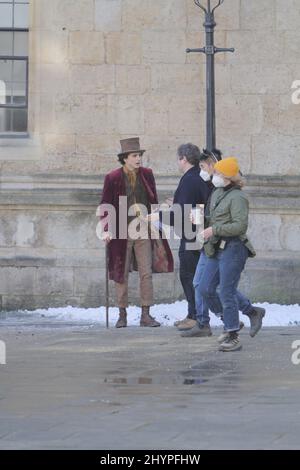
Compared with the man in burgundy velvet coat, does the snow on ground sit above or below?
below

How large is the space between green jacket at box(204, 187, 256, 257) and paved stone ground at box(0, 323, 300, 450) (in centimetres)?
98

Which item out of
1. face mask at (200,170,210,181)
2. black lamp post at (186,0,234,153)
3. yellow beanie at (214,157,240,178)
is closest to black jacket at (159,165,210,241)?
face mask at (200,170,210,181)

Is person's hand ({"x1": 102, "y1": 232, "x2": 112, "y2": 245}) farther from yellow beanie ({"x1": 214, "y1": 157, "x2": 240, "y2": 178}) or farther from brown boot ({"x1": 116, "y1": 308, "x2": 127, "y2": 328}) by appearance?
yellow beanie ({"x1": 214, "y1": 157, "x2": 240, "y2": 178})

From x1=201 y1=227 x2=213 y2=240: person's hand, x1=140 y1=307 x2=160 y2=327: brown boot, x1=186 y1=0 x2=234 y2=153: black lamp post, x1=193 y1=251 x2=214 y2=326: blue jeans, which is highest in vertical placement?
x1=186 y1=0 x2=234 y2=153: black lamp post

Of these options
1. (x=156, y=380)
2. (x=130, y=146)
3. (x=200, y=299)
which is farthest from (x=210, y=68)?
(x=156, y=380)

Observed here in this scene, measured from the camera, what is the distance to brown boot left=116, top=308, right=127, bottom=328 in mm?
14477

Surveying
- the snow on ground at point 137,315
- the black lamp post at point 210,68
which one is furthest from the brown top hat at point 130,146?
the snow on ground at point 137,315

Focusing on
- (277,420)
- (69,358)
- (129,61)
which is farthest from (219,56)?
(277,420)

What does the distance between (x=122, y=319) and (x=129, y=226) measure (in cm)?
100

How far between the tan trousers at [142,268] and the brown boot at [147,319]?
7cm

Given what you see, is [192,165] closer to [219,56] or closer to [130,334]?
[130,334]

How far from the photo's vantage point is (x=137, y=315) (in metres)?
15.3

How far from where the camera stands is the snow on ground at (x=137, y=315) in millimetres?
14938

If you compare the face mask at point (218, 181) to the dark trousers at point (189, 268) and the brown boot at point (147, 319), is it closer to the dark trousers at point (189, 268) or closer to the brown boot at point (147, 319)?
the dark trousers at point (189, 268)
